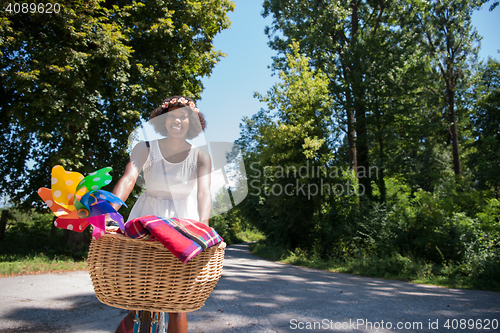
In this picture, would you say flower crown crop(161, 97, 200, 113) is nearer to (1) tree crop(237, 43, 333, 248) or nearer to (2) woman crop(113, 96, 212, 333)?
(2) woman crop(113, 96, 212, 333)

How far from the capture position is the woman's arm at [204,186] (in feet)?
6.77

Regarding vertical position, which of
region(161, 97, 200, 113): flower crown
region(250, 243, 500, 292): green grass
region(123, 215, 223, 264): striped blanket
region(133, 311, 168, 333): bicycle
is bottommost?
region(250, 243, 500, 292): green grass

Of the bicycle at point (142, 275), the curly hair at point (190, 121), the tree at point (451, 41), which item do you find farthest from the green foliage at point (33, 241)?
the tree at point (451, 41)

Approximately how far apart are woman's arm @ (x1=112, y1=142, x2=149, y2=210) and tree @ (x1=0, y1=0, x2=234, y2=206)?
8418 millimetres

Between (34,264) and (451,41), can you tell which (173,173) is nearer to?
(34,264)

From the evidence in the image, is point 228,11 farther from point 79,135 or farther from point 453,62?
point 453,62

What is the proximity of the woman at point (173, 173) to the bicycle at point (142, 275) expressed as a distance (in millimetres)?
524

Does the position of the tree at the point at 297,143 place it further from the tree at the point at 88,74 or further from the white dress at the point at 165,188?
the white dress at the point at 165,188

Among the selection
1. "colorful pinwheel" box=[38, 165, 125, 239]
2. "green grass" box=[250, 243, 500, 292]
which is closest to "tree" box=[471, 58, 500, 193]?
"green grass" box=[250, 243, 500, 292]

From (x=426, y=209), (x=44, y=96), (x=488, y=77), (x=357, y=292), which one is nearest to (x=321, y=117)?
(x=426, y=209)

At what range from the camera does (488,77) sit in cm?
1792

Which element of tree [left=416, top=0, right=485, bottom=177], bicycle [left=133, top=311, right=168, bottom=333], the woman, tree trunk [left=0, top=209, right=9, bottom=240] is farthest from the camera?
tree [left=416, top=0, right=485, bottom=177]

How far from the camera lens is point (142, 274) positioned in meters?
1.51

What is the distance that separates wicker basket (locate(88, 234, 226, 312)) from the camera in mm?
1509
